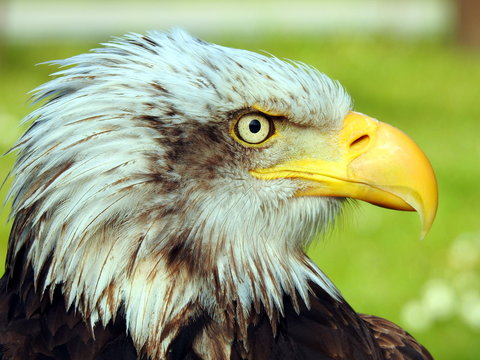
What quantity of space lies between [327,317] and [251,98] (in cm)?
72

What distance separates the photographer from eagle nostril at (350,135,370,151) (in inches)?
116

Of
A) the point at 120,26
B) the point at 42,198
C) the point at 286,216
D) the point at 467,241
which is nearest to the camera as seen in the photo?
the point at 42,198

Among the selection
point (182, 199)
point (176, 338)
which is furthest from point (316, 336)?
point (182, 199)

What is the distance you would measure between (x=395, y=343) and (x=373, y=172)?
0.70 meters

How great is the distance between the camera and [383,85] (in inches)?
449

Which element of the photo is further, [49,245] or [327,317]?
[327,317]

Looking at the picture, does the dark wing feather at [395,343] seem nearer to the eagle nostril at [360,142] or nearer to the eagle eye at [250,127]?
the eagle nostril at [360,142]

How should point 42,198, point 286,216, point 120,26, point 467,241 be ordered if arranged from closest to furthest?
1. point 42,198
2. point 286,216
3. point 467,241
4. point 120,26

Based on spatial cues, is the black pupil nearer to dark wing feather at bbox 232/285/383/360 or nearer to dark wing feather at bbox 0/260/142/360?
dark wing feather at bbox 232/285/383/360

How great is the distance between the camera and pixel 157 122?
276 centimetres

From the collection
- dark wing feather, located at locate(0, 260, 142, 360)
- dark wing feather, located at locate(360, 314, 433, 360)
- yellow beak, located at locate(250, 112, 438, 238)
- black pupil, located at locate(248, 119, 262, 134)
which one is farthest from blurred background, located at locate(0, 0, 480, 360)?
dark wing feather, located at locate(0, 260, 142, 360)

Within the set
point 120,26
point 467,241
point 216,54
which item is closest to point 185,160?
point 216,54

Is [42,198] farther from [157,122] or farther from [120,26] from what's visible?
[120,26]

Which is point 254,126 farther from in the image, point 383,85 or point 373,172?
point 383,85
